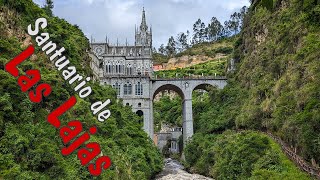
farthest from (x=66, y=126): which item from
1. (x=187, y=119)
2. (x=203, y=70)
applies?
(x=203, y=70)

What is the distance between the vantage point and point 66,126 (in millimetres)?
23297

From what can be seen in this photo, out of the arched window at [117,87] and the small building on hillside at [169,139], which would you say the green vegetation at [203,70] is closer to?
the small building on hillside at [169,139]

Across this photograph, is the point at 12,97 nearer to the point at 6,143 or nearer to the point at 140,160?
the point at 6,143

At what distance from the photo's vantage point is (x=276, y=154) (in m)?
23.4

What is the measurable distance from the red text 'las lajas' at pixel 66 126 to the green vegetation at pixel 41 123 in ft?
1.14

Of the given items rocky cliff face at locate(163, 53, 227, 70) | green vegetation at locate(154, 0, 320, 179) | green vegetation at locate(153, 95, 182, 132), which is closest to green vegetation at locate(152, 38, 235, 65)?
rocky cliff face at locate(163, 53, 227, 70)

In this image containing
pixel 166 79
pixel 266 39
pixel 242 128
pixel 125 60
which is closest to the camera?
pixel 242 128

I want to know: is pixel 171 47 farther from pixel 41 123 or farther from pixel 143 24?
pixel 41 123

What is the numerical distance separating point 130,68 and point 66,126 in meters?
40.2

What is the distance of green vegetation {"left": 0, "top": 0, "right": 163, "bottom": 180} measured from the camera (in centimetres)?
1812

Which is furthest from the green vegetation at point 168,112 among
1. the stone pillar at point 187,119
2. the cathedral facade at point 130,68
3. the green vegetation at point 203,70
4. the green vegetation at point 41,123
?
the green vegetation at point 41,123

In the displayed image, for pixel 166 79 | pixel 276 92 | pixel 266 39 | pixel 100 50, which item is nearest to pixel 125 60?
pixel 100 50

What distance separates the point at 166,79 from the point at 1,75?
3683 centimetres

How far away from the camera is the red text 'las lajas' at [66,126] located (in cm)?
2159
